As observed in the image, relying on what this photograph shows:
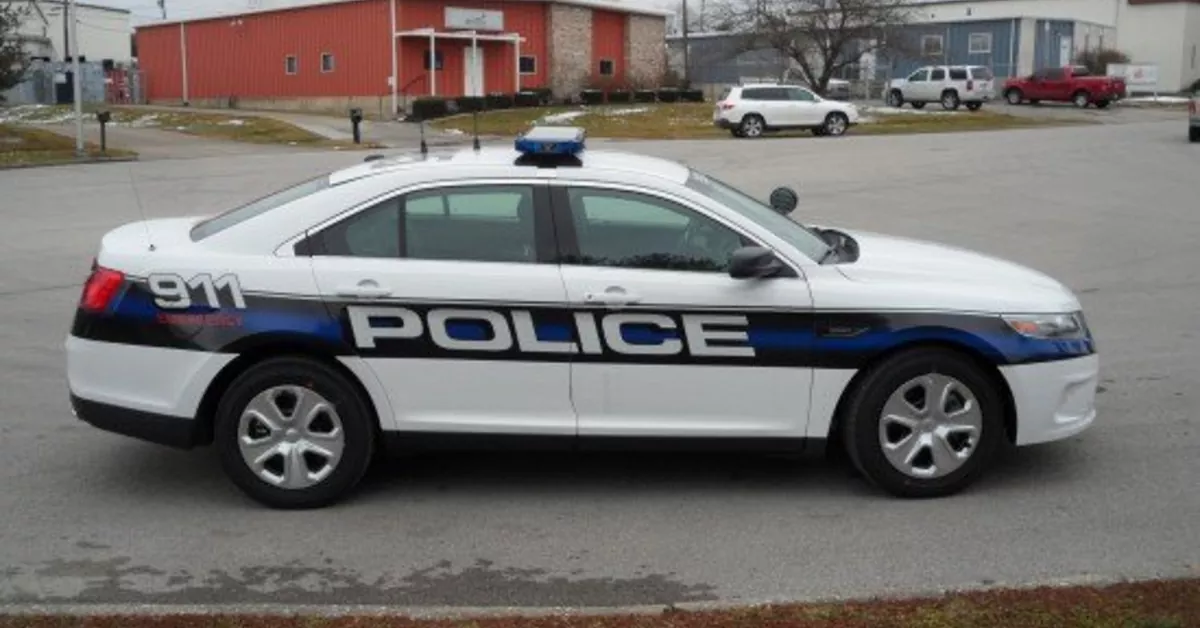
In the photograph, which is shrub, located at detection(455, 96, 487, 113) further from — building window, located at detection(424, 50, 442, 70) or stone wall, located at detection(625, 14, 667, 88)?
stone wall, located at detection(625, 14, 667, 88)

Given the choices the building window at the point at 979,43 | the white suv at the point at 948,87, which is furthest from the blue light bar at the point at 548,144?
the building window at the point at 979,43

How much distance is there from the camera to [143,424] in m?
5.47

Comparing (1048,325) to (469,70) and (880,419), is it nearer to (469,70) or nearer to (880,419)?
(880,419)

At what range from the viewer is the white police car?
5.32 meters

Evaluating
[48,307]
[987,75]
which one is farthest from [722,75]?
[48,307]

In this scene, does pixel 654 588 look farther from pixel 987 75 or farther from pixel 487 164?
pixel 987 75

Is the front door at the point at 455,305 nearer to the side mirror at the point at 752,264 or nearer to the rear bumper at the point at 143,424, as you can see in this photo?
the side mirror at the point at 752,264

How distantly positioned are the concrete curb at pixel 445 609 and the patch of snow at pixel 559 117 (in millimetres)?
39789

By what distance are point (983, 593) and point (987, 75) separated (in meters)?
54.8

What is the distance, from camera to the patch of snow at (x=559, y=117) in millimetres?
44744

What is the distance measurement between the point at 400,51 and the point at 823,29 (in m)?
21.2

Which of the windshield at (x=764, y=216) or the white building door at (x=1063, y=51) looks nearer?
the windshield at (x=764, y=216)

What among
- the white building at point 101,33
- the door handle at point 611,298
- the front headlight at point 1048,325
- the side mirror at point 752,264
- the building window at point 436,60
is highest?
the white building at point 101,33

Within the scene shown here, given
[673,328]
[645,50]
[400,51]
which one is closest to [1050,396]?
[673,328]
